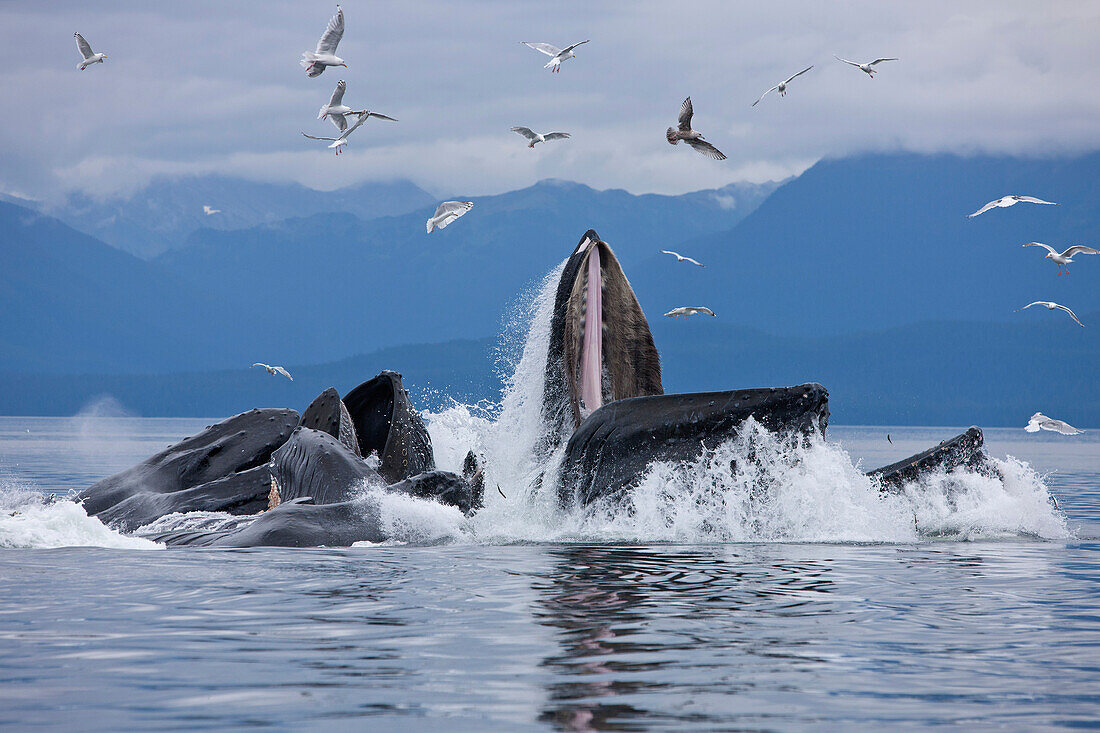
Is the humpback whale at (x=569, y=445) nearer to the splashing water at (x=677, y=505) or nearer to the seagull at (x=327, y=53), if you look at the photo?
the splashing water at (x=677, y=505)

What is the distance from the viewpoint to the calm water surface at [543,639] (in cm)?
557

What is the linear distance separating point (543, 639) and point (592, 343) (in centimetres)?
520

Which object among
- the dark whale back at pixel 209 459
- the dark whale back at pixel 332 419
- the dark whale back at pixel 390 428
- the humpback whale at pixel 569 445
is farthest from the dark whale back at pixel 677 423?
the dark whale back at pixel 209 459

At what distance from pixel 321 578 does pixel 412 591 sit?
3.10 feet

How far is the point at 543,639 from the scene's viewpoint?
23.5 ft

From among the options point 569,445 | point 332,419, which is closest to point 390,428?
point 332,419

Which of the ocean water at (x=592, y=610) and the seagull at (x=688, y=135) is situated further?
the seagull at (x=688, y=135)

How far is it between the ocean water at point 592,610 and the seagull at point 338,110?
8574 mm

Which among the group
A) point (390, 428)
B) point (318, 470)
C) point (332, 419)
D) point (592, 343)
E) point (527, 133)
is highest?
point (527, 133)

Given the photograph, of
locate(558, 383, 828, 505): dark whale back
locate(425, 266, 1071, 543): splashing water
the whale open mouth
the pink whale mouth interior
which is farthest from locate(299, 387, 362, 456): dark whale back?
Answer: locate(558, 383, 828, 505): dark whale back

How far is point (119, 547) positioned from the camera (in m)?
11.7

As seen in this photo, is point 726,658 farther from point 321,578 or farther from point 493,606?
point 321,578

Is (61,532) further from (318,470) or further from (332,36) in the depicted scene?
(332,36)

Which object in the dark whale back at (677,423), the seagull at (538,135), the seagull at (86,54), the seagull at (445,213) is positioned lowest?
the dark whale back at (677,423)
